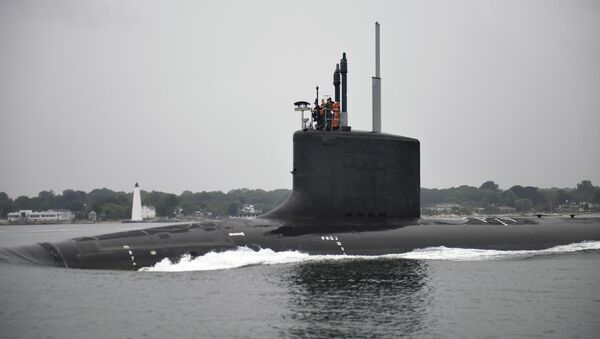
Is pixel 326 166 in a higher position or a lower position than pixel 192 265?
higher

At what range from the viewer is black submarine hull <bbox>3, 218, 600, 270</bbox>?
68.7 ft

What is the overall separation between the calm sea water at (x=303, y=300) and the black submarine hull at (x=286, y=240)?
1.67 feet

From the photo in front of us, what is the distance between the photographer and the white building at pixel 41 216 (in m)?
154

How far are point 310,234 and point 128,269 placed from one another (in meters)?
6.40

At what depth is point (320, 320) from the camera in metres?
14.7

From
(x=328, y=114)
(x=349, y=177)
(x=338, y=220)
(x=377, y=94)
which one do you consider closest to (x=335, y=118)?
(x=328, y=114)

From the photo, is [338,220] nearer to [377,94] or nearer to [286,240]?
[286,240]

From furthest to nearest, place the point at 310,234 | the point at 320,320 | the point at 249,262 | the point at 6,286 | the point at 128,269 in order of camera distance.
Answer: the point at 310,234 → the point at 249,262 → the point at 128,269 → the point at 6,286 → the point at 320,320

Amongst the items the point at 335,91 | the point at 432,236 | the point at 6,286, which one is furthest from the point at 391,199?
the point at 6,286

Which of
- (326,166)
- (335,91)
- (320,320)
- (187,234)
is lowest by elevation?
(320,320)

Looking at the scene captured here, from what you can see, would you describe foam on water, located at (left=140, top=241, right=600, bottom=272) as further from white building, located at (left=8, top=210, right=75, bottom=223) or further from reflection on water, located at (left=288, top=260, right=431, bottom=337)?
white building, located at (left=8, top=210, right=75, bottom=223)

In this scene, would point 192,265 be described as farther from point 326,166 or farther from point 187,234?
point 326,166

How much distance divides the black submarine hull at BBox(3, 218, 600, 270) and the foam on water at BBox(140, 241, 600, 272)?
19cm

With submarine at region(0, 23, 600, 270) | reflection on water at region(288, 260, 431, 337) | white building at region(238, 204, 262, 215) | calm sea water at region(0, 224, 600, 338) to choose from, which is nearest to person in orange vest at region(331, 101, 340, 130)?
submarine at region(0, 23, 600, 270)
